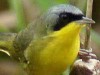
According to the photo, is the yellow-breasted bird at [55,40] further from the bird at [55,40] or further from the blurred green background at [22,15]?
the blurred green background at [22,15]

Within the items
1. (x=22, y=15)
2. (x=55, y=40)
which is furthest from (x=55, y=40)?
(x=22, y=15)

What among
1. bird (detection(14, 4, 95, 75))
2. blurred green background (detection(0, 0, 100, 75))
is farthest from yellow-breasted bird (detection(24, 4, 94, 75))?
blurred green background (detection(0, 0, 100, 75))

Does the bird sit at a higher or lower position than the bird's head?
lower

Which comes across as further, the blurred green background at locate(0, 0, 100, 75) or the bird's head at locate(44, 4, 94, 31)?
the blurred green background at locate(0, 0, 100, 75)

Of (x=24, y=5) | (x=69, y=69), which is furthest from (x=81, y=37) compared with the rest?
(x=24, y=5)

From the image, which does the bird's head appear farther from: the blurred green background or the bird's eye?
the blurred green background

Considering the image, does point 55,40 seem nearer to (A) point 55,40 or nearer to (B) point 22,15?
(A) point 55,40
